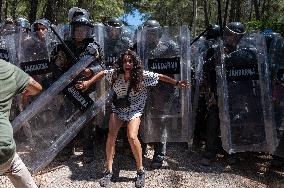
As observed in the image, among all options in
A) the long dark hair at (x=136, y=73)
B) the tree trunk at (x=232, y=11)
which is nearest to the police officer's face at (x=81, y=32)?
the long dark hair at (x=136, y=73)

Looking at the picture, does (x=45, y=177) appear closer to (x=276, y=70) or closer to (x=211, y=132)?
(x=211, y=132)

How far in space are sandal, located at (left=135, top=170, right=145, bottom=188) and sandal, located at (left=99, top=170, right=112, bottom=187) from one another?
341mm

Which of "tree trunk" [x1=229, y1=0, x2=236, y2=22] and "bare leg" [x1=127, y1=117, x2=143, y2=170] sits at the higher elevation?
"tree trunk" [x1=229, y1=0, x2=236, y2=22]

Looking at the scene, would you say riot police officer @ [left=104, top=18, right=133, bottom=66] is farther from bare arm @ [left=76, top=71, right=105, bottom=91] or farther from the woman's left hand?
the woman's left hand

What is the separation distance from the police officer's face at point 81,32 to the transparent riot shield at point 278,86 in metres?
2.55

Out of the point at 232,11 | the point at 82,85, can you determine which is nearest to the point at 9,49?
the point at 82,85

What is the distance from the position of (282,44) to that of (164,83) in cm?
166

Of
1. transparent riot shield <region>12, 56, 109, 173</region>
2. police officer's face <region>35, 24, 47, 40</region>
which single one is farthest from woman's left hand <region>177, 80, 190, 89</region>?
police officer's face <region>35, 24, 47, 40</region>

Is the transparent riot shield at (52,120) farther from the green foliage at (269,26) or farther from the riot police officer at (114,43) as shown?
the green foliage at (269,26)

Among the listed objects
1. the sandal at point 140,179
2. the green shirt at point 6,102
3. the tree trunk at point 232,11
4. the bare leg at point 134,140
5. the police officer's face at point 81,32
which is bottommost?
the sandal at point 140,179

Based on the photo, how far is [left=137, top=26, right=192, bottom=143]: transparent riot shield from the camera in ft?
19.0

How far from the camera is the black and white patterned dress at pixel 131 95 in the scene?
5375 millimetres

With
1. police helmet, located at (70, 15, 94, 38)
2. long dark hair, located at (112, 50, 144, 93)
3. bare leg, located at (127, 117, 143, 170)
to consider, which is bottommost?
bare leg, located at (127, 117, 143, 170)

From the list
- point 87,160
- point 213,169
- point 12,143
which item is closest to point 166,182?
point 213,169
